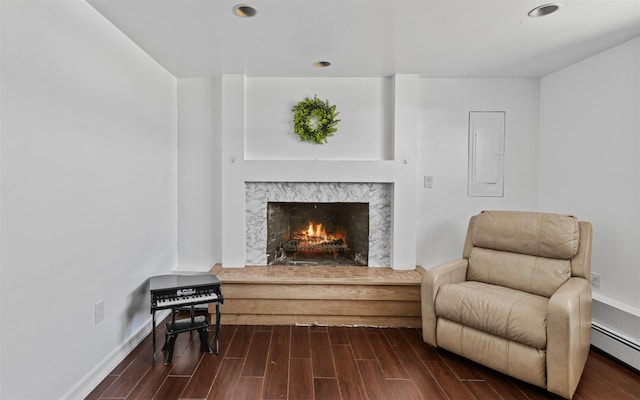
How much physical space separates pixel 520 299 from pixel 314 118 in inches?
91.5

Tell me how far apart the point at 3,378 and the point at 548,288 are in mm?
3084

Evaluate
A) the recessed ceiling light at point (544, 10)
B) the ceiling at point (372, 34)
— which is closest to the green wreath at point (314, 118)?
the ceiling at point (372, 34)

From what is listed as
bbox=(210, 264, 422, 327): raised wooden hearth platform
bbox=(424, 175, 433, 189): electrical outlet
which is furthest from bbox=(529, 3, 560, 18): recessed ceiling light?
bbox=(210, 264, 422, 327): raised wooden hearth platform

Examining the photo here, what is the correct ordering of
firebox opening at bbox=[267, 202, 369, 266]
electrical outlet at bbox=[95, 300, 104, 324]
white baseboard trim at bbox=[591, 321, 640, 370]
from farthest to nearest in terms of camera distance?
1. firebox opening at bbox=[267, 202, 369, 266]
2. white baseboard trim at bbox=[591, 321, 640, 370]
3. electrical outlet at bbox=[95, 300, 104, 324]

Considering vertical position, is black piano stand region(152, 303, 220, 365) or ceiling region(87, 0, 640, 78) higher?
ceiling region(87, 0, 640, 78)

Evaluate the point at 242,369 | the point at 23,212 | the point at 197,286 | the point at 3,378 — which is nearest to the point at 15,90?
the point at 23,212

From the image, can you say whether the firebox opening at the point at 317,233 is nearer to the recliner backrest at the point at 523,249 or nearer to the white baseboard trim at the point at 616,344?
the recliner backrest at the point at 523,249

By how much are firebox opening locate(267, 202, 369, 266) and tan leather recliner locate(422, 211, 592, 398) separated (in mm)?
1127

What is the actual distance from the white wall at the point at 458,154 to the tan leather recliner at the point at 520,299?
652mm

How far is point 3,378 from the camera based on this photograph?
1405mm

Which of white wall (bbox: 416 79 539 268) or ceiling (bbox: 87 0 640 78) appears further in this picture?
white wall (bbox: 416 79 539 268)

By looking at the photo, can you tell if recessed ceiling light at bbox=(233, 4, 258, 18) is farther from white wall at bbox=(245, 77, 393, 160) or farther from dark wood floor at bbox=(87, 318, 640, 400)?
dark wood floor at bbox=(87, 318, 640, 400)

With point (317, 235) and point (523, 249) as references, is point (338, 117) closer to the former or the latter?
point (317, 235)

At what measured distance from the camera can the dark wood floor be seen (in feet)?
6.36
